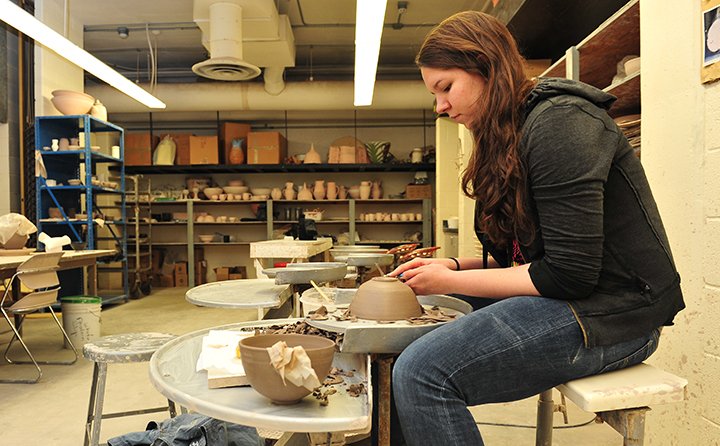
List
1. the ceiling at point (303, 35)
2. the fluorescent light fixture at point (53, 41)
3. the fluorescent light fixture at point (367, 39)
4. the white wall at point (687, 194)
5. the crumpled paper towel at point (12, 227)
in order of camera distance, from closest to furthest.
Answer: the white wall at point (687, 194), the fluorescent light fixture at point (367, 39), the fluorescent light fixture at point (53, 41), the crumpled paper towel at point (12, 227), the ceiling at point (303, 35)

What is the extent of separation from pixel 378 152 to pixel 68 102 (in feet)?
15.6

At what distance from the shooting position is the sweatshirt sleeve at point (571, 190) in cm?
114

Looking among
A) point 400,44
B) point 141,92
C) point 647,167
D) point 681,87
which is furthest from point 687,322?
point 400,44

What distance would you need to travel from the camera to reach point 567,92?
4.02ft

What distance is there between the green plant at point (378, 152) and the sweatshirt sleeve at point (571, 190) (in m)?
7.99

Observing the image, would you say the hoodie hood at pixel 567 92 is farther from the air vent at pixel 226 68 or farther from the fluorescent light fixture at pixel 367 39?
the air vent at pixel 226 68

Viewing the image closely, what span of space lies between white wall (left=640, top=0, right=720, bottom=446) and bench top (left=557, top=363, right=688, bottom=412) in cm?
90

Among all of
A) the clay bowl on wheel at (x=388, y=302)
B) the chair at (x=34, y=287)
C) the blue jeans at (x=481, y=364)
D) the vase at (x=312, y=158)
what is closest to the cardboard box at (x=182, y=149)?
the vase at (x=312, y=158)

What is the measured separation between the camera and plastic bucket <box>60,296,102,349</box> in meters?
4.55

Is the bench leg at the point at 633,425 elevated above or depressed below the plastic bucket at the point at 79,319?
above

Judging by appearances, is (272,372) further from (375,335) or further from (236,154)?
(236,154)

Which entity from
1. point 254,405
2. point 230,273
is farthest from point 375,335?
point 230,273

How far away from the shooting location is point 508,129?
130cm

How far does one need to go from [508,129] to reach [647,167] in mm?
1303
